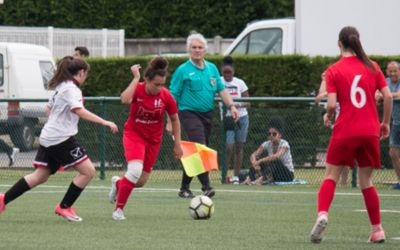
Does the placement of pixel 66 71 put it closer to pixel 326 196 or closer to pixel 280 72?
pixel 326 196

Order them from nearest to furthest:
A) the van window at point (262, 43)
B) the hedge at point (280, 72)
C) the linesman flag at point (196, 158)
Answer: the linesman flag at point (196, 158)
the hedge at point (280, 72)
the van window at point (262, 43)

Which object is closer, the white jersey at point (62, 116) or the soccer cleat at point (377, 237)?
the soccer cleat at point (377, 237)

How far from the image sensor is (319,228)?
33.8 ft

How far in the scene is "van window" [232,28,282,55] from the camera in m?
24.6

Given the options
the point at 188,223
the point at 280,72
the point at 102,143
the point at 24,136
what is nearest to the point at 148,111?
the point at 188,223

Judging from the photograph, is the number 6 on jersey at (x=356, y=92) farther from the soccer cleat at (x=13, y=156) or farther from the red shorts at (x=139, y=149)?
the soccer cleat at (x=13, y=156)

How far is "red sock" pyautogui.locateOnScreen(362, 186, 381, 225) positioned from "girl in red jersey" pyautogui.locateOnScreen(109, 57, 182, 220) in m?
2.75

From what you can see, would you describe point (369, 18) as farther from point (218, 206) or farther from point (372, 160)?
point (372, 160)

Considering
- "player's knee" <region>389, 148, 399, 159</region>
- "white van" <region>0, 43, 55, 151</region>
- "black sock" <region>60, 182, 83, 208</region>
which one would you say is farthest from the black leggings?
"white van" <region>0, 43, 55, 151</region>

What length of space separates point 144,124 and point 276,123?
254 inches

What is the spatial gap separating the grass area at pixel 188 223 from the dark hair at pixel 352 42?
154 centimetres

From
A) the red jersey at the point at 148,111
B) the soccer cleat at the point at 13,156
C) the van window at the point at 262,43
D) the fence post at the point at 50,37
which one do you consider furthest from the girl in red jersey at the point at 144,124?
the fence post at the point at 50,37

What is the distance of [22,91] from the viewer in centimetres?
2752

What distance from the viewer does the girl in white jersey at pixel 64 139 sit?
12305 mm
